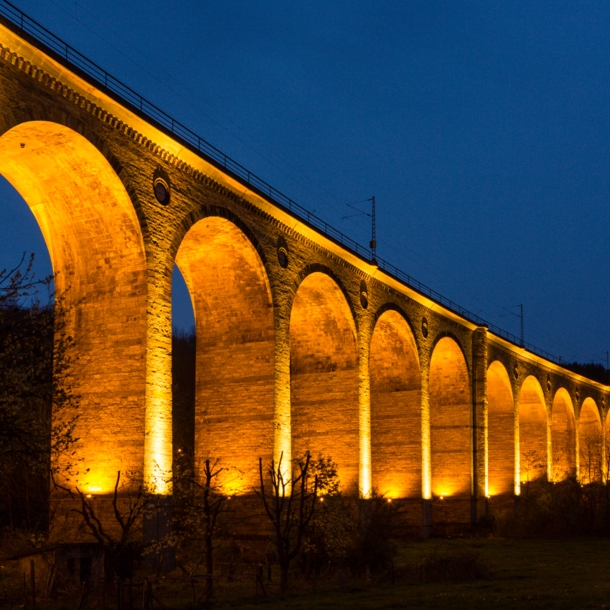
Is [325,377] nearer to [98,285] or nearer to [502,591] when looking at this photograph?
[98,285]

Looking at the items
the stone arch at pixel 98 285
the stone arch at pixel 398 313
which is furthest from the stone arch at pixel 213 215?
the stone arch at pixel 398 313

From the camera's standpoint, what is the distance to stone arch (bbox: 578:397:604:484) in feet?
180

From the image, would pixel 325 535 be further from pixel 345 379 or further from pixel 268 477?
pixel 345 379

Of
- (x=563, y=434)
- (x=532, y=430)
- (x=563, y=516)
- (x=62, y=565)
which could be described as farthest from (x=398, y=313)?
(x=563, y=434)

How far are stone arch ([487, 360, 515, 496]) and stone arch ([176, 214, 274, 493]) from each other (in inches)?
891

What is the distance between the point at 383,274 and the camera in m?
31.2

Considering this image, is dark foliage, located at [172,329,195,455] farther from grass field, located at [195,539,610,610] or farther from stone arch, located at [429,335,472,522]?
grass field, located at [195,539,610,610]

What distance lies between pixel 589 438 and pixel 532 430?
11.5 m

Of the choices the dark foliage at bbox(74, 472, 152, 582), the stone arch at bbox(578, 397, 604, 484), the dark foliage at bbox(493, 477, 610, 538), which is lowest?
the dark foliage at bbox(493, 477, 610, 538)

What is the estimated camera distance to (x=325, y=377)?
2923 cm

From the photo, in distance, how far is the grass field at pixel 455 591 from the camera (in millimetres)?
14516

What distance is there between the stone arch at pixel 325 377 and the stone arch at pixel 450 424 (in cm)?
943

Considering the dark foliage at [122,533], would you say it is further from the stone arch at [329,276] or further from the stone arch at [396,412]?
the stone arch at [396,412]

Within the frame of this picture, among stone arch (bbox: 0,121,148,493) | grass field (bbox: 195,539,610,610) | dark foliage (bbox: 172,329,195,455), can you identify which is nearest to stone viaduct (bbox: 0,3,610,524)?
stone arch (bbox: 0,121,148,493)
